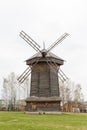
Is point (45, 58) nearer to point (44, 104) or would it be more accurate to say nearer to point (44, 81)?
point (44, 81)

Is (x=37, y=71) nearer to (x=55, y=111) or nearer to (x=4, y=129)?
(x=55, y=111)

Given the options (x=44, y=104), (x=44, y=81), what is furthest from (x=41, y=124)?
(x=44, y=81)

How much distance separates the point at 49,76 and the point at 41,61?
2297 millimetres

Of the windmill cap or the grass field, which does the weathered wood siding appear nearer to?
the windmill cap

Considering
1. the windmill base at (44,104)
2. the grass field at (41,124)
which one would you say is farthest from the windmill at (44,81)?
the grass field at (41,124)

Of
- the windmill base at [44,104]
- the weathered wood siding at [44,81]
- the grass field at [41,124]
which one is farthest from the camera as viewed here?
the weathered wood siding at [44,81]

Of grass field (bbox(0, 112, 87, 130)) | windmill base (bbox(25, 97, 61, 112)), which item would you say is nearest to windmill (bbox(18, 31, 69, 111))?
windmill base (bbox(25, 97, 61, 112))

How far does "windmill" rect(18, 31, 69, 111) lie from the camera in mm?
37219

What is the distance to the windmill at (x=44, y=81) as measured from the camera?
37.2 meters

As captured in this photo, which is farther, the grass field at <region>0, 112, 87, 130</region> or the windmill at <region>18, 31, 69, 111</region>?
the windmill at <region>18, 31, 69, 111</region>

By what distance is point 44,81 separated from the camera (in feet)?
123

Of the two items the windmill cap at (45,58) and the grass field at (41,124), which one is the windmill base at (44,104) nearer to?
the windmill cap at (45,58)

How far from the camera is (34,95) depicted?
37812 millimetres

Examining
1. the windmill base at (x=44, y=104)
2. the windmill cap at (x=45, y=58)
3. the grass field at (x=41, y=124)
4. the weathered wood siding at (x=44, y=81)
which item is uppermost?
the windmill cap at (x=45, y=58)
